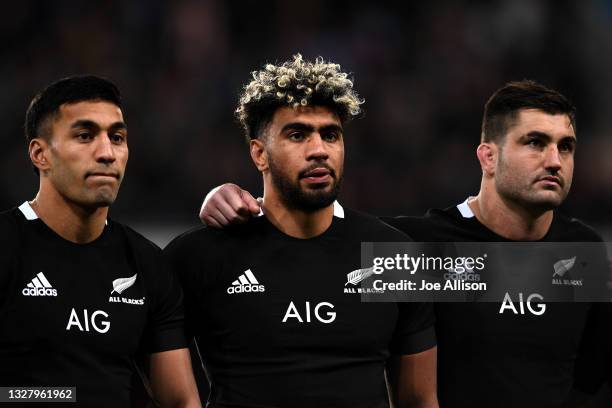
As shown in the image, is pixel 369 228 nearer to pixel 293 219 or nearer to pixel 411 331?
pixel 293 219

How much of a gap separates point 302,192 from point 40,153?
110 centimetres

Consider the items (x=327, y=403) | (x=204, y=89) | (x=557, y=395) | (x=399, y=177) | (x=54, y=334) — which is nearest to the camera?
(x=54, y=334)

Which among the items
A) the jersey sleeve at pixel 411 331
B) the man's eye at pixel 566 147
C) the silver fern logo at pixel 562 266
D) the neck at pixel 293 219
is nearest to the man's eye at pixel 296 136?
the neck at pixel 293 219

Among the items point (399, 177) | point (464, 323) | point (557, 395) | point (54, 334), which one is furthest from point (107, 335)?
point (399, 177)

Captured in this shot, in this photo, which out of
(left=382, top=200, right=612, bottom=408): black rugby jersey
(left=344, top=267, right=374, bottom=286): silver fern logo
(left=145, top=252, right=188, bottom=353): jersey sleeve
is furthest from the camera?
(left=382, top=200, right=612, bottom=408): black rugby jersey

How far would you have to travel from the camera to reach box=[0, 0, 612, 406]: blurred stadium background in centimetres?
997

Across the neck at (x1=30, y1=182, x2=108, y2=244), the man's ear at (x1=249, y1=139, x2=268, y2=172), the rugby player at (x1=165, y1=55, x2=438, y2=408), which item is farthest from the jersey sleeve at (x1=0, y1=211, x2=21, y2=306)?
the man's ear at (x1=249, y1=139, x2=268, y2=172)

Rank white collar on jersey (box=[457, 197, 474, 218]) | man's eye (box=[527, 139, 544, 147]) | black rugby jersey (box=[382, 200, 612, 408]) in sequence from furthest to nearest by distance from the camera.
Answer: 1. white collar on jersey (box=[457, 197, 474, 218])
2. man's eye (box=[527, 139, 544, 147])
3. black rugby jersey (box=[382, 200, 612, 408])

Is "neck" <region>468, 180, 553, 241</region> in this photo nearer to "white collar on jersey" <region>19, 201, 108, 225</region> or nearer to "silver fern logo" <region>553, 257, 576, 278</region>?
"silver fern logo" <region>553, 257, 576, 278</region>

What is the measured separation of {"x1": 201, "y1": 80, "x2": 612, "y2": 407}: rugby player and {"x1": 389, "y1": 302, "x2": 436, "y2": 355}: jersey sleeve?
0.18 metres

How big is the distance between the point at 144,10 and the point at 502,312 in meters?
7.47

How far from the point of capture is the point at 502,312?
5.06m

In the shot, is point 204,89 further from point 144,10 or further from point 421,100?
point 421,100

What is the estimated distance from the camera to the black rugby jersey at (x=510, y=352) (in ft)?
16.2
